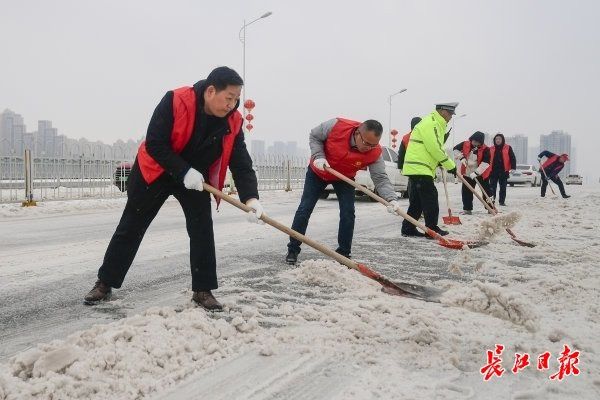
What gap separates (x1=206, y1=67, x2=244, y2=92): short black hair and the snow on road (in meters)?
1.30

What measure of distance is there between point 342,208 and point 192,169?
2.42m

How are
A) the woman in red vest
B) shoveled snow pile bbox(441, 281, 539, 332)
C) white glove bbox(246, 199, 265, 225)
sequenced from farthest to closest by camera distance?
the woman in red vest < white glove bbox(246, 199, 265, 225) < shoveled snow pile bbox(441, 281, 539, 332)

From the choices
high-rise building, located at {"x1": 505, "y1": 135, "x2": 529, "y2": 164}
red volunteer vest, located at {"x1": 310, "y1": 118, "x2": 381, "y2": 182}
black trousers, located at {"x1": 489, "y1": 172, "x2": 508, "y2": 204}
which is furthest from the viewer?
high-rise building, located at {"x1": 505, "y1": 135, "x2": 529, "y2": 164}

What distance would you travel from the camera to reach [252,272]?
426 centimetres

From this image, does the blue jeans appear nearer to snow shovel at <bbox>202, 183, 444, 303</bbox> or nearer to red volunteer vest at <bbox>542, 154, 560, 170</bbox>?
snow shovel at <bbox>202, 183, 444, 303</bbox>

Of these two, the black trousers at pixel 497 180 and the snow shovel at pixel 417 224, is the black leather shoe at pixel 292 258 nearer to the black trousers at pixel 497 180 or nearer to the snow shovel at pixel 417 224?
the snow shovel at pixel 417 224

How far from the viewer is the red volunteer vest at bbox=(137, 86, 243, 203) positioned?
9.68 feet

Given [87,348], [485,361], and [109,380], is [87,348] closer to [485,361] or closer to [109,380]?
[109,380]

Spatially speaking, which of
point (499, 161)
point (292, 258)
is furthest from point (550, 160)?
point (292, 258)

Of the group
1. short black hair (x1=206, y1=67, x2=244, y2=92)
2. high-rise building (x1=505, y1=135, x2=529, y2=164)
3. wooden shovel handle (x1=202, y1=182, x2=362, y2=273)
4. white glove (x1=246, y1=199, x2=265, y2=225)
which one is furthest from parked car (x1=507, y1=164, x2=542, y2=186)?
high-rise building (x1=505, y1=135, x2=529, y2=164)

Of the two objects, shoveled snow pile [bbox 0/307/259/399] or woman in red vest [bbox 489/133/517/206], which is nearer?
shoveled snow pile [bbox 0/307/259/399]

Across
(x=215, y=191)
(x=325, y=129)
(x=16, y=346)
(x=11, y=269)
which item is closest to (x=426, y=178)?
(x=325, y=129)

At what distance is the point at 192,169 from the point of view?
296cm

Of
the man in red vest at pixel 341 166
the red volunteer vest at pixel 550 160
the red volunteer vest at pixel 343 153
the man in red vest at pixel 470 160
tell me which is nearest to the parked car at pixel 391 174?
the man in red vest at pixel 470 160
